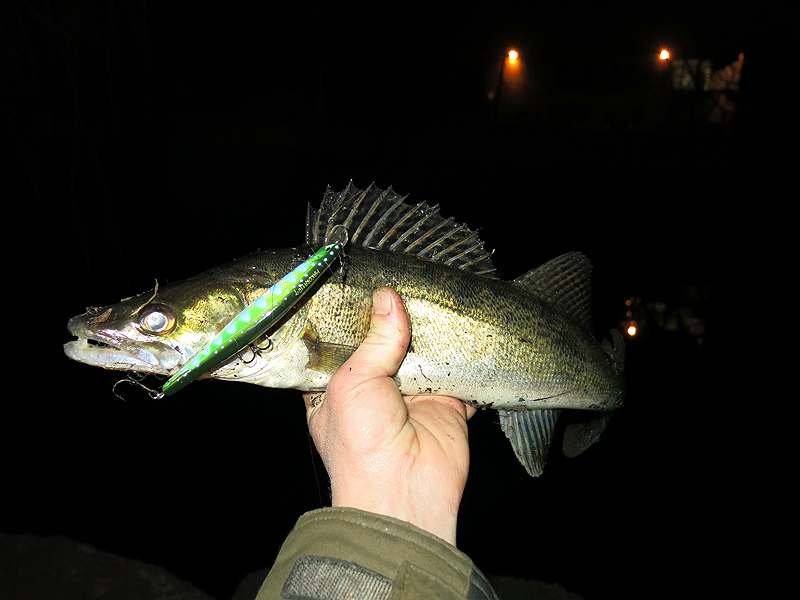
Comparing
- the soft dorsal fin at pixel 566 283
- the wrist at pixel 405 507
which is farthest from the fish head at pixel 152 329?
the soft dorsal fin at pixel 566 283

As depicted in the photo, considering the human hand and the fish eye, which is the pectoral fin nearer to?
the human hand

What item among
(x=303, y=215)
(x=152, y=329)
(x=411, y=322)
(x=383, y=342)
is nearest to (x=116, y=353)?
(x=152, y=329)

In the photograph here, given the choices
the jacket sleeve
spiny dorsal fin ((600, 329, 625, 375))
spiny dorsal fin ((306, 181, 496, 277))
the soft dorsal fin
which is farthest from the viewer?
spiny dorsal fin ((600, 329, 625, 375))

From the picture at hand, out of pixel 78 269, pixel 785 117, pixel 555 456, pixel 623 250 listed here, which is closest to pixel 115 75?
pixel 78 269

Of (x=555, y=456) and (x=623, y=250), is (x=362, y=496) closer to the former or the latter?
(x=555, y=456)

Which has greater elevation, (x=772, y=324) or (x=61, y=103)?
(x=61, y=103)

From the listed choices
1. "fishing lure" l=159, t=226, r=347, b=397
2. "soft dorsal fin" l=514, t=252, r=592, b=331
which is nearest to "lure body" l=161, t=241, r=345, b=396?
"fishing lure" l=159, t=226, r=347, b=397
